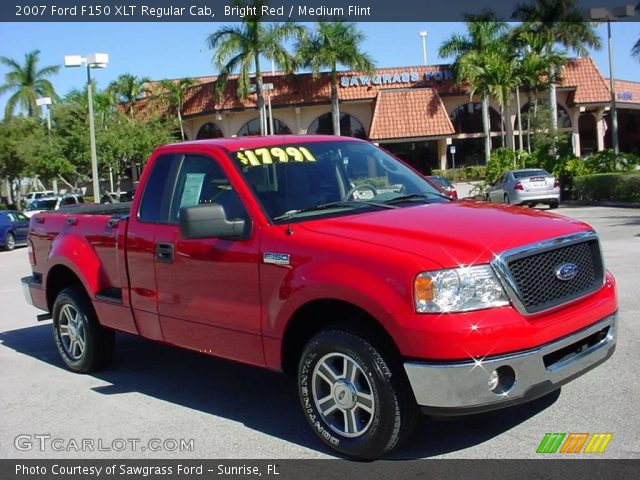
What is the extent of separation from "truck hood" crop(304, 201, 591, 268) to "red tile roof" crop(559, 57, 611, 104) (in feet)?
154

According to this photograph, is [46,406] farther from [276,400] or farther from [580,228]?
[580,228]

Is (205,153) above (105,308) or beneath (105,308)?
above

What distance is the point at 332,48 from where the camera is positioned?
42312 millimetres

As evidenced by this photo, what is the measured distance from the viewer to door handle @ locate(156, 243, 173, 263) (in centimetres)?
531

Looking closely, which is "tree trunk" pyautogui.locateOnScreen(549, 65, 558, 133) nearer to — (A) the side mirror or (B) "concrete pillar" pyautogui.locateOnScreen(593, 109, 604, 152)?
(B) "concrete pillar" pyautogui.locateOnScreen(593, 109, 604, 152)

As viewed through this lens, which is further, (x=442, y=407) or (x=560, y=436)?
(x=560, y=436)

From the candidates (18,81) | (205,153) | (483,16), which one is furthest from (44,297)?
(18,81)

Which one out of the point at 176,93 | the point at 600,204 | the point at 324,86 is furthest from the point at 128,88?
the point at 600,204

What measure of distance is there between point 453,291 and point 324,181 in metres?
1.66

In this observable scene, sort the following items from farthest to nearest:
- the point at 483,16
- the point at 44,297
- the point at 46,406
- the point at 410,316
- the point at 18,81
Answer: the point at 18,81 → the point at 483,16 → the point at 44,297 → the point at 46,406 → the point at 410,316

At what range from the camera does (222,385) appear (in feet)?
20.1

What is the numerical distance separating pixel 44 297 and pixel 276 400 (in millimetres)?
2909

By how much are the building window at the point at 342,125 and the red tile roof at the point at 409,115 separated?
2220 mm
